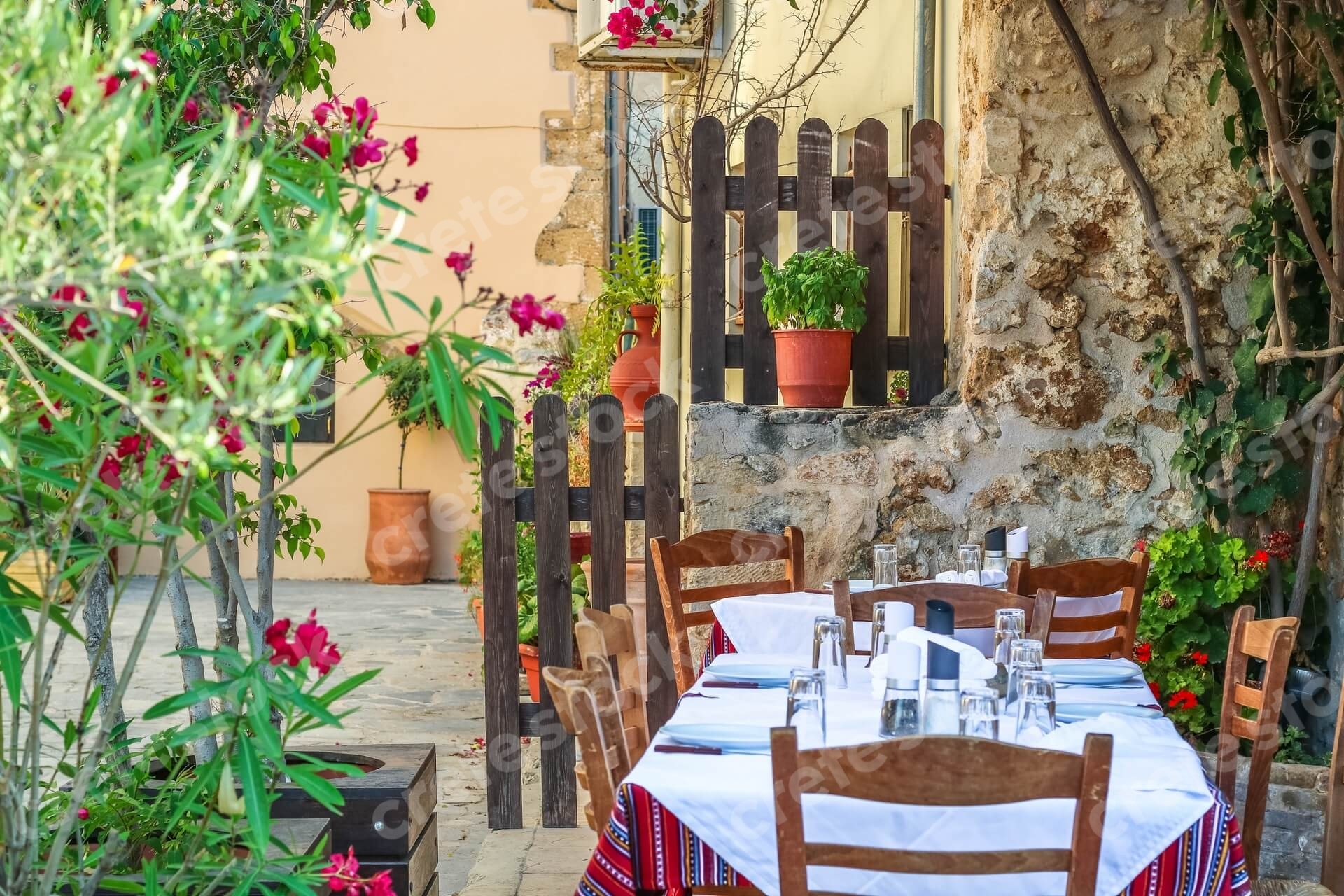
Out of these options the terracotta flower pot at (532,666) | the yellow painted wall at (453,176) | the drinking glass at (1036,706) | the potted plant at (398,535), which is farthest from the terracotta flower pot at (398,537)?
the drinking glass at (1036,706)

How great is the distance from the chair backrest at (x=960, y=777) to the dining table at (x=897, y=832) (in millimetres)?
65

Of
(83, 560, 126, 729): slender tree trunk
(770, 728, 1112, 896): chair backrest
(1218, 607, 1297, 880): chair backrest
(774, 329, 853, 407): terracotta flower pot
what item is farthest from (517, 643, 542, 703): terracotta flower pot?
(770, 728, 1112, 896): chair backrest

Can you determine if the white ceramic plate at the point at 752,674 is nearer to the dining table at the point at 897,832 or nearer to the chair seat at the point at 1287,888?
the dining table at the point at 897,832

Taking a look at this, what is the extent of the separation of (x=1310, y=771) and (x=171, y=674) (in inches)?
198

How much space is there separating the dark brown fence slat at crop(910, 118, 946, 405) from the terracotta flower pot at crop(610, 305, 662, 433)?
2357 millimetres

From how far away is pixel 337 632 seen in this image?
7418mm

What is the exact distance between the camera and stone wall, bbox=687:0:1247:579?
376 centimetres

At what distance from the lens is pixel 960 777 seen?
1.40 m

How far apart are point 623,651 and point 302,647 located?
97 centimetres

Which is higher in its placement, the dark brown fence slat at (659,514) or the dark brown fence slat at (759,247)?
the dark brown fence slat at (759,247)

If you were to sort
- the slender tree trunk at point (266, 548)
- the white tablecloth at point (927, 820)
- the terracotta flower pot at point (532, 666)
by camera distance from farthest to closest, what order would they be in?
the terracotta flower pot at point (532, 666) → the slender tree trunk at point (266, 548) → the white tablecloth at point (927, 820)

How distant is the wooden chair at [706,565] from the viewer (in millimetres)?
3393

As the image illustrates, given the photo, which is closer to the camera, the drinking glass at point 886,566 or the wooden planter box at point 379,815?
the wooden planter box at point 379,815

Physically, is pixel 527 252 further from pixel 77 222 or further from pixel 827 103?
pixel 77 222
